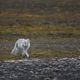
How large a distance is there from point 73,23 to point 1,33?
13.4 m

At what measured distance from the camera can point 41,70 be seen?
2505cm

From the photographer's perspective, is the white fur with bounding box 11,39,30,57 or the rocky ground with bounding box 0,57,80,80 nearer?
the rocky ground with bounding box 0,57,80,80

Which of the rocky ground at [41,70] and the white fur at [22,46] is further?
the white fur at [22,46]

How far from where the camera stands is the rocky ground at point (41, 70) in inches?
930

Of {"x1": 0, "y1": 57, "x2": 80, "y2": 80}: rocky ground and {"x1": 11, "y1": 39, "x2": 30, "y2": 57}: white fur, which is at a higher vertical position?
{"x1": 11, "y1": 39, "x2": 30, "y2": 57}: white fur

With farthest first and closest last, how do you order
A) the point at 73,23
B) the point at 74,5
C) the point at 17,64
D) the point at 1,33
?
the point at 74,5 → the point at 73,23 → the point at 1,33 → the point at 17,64

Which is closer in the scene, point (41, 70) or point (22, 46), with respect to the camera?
point (41, 70)

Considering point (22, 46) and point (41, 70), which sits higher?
point (22, 46)

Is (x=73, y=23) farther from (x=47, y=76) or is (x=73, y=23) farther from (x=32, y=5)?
(x=47, y=76)

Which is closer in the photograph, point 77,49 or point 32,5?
point 77,49

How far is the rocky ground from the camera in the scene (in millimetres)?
23609

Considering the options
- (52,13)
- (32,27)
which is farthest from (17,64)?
(52,13)

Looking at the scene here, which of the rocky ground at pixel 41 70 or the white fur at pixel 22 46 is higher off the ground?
the white fur at pixel 22 46

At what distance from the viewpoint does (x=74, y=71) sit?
24.9 metres
